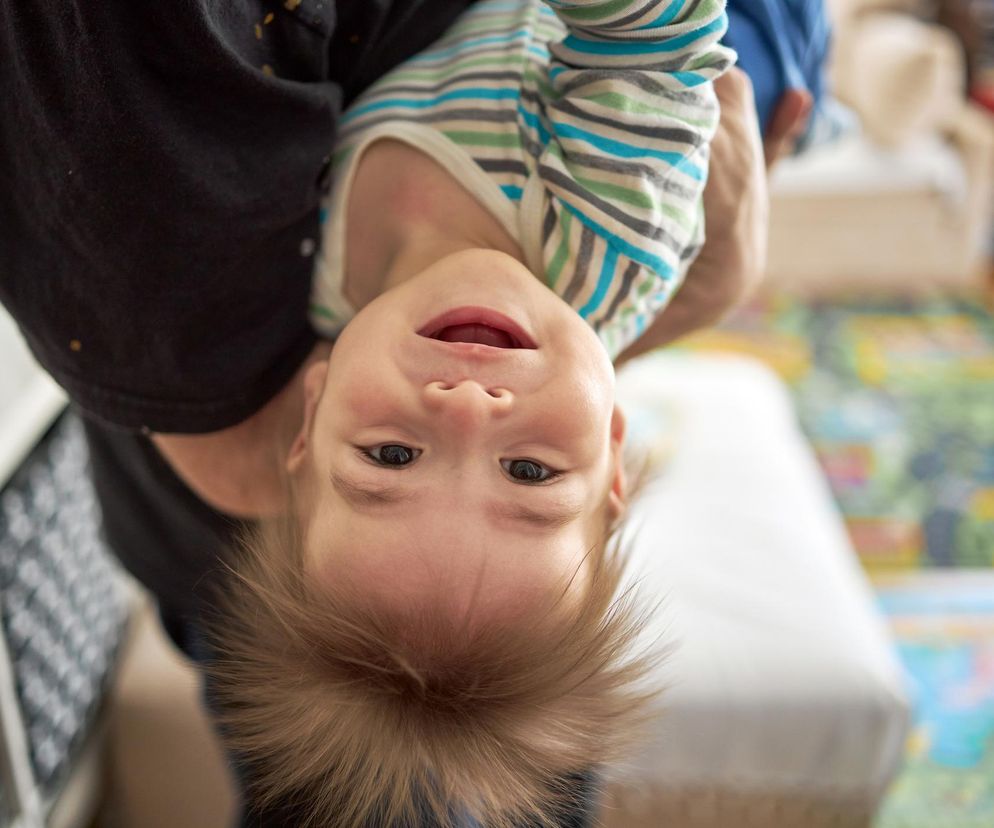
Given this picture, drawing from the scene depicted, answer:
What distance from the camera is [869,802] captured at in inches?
52.2

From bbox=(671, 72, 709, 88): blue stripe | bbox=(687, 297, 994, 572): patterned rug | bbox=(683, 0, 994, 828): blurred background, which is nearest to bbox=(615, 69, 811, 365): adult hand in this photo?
bbox=(671, 72, 709, 88): blue stripe

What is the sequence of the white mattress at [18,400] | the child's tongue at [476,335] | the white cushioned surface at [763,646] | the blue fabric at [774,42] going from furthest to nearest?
the white cushioned surface at [763,646] < the white mattress at [18,400] < the blue fabric at [774,42] < the child's tongue at [476,335]

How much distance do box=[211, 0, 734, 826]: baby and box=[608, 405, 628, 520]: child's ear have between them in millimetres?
33

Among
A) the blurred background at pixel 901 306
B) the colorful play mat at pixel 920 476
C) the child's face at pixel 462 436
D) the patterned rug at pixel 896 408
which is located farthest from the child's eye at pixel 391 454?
the patterned rug at pixel 896 408

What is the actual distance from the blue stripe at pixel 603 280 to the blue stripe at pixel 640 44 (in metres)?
0.12

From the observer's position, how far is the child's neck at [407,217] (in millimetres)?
707

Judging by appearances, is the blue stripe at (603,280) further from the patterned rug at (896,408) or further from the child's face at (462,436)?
the patterned rug at (896,408)

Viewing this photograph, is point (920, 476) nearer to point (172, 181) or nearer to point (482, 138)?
point (482, 138)

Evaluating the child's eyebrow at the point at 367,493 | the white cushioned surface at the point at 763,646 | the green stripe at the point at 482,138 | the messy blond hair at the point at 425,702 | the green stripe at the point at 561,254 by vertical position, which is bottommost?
the white cushioned surface at the point at 763,646

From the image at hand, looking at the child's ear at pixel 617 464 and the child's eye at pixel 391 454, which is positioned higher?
the child's eye at pixel 391 454

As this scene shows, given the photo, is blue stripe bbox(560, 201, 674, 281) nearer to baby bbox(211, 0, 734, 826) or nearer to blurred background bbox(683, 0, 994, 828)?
baby bbox(211, 0, 734, 826)

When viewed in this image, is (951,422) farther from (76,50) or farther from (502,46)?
(76,50)

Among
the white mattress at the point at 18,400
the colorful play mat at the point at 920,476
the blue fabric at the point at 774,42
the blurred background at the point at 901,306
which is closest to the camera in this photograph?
the blue fabric at the point at 774,42

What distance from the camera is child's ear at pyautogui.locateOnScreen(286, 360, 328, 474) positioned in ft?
2.36
